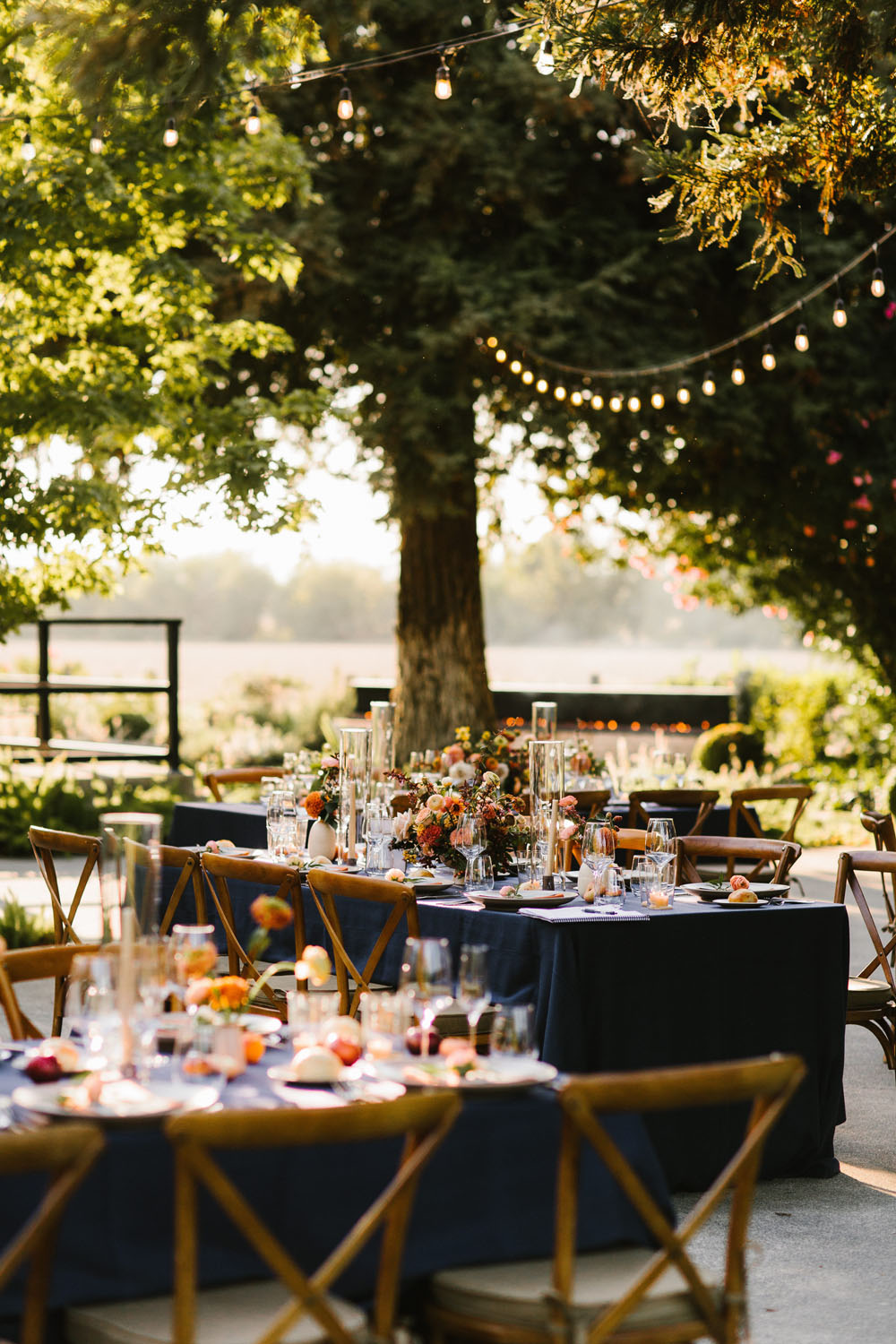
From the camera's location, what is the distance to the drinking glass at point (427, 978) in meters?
3.52

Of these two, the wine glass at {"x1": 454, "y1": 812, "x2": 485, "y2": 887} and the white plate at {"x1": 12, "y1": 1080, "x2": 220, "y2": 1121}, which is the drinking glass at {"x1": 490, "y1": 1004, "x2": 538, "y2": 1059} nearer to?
the white plate at {"x1": 12, "y1": 1080, "x2": 220, "y2": 1121}

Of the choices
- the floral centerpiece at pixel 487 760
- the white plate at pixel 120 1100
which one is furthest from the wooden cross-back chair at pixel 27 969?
the floral centerpiece at pixel 487 760

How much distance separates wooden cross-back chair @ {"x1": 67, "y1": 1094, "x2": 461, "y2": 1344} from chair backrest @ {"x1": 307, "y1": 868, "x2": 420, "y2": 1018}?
2305 mm

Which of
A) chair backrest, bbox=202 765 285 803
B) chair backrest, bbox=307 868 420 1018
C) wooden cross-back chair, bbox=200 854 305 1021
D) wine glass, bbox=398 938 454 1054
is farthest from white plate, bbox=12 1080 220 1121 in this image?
chair backrest, bbox=202 765 285 803

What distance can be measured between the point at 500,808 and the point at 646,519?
383 inches

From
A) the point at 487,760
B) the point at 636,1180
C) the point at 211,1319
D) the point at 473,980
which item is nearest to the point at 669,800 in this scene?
the point at 487,760

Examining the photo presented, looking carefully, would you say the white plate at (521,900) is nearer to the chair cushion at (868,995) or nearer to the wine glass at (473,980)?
the chair cushion at (868,995)

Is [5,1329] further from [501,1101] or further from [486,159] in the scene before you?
[486,159]

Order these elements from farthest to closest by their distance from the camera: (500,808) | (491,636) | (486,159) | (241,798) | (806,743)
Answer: (491,636) → (806,743) → (241,798) → (486,159) → (500,808)

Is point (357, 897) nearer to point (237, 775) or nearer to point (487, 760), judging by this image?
point (487, 760)

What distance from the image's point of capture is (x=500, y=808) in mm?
6496

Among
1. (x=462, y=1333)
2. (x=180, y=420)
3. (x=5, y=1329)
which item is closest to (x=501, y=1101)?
(x=462, y=1333)

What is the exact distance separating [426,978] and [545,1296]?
Result: 2.46ft

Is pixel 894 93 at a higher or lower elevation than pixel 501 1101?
higher
